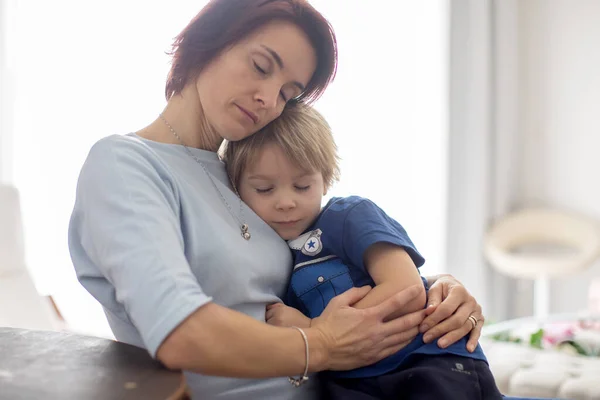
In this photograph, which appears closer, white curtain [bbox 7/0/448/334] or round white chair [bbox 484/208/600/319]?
white curtain [bbox 7/0/448/334]

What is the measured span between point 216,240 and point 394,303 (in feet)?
1.04

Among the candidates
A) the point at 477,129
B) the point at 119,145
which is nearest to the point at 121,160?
the point at 119,145

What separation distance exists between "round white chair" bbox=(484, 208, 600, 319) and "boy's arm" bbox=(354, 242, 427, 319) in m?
3.02

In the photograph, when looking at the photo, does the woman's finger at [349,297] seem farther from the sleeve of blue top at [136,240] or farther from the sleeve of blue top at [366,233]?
the sleeve of blue top at [136,240]

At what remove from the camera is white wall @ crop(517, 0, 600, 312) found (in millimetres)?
4520

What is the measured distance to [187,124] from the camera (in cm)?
132

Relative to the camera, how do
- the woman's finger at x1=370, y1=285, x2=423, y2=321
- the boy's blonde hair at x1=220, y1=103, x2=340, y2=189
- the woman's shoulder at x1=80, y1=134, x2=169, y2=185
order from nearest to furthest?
the woman's shoulder at x1=80, y1=134, x2=169, y2=185, the woman's finger at x1=370, y1=285, x2=423, y2=321, the boy's blonde hair at x1=220, y1=103, x2=340, y2=189

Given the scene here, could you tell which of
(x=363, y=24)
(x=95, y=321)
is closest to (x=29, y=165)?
(x=95, y=321)

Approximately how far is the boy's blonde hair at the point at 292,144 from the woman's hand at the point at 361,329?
30 centimetres

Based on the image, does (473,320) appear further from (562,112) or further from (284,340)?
(562,112)

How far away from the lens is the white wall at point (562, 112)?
14.8 ft

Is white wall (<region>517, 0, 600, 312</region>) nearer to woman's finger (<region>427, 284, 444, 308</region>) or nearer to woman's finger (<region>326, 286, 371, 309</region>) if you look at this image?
woman's finger (<region>427, 284, 444, 308</region>)

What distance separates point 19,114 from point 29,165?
8.4 inches

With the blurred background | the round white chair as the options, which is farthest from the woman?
the round white chair
